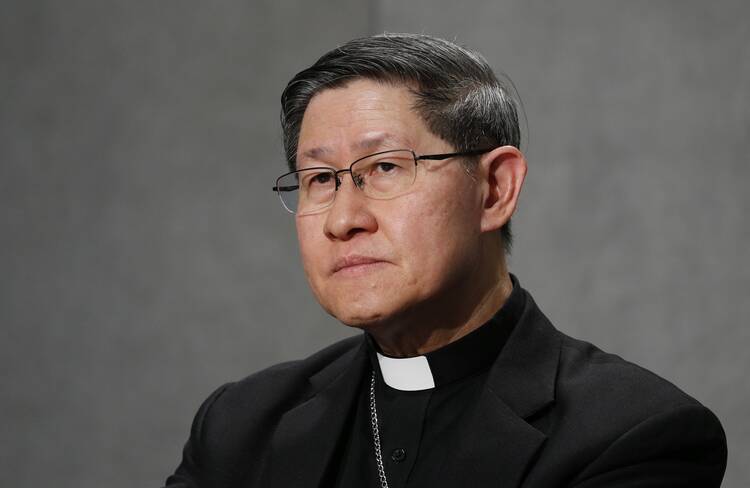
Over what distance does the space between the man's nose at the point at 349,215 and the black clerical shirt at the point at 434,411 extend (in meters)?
0.32

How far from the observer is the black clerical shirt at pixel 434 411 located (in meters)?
2.03

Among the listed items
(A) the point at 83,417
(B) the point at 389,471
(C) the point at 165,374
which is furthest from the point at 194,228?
(B) the point at 389,471

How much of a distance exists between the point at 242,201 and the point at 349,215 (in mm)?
1808

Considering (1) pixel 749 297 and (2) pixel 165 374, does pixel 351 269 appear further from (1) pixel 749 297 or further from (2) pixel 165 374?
(2) pixel 165 374

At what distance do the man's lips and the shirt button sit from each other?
41 cm

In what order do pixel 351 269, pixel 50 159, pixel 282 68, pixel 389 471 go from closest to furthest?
pixel 351 269
pixel 389 471
pixel 50 159
pixel 282 68

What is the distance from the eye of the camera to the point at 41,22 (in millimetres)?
3438

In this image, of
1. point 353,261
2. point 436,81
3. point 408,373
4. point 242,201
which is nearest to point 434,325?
point 408,373

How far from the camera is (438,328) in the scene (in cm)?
205

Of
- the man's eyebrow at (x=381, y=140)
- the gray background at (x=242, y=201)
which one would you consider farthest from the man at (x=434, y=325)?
the gray background at (x=242, y=201)

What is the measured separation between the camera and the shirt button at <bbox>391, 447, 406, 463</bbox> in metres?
2.05

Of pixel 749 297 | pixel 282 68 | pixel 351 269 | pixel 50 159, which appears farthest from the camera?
pixel 282 68

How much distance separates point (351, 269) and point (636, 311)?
59.0 inches

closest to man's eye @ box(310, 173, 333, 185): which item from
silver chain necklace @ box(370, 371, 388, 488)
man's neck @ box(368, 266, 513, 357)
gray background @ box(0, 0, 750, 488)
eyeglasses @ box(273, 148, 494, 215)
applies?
eyeglasses @ box(273, 148, 494, 215)
